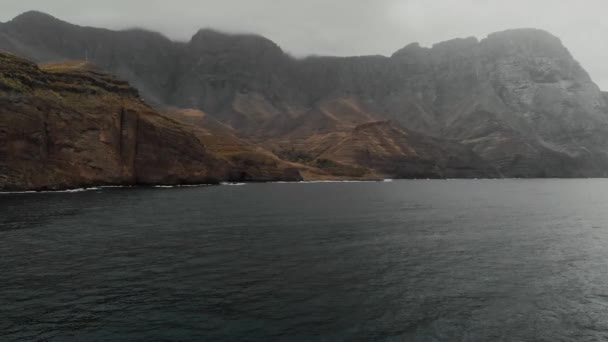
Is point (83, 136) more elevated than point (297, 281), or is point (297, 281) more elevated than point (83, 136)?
point (83, 136)

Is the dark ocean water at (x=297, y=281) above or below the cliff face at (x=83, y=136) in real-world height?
below

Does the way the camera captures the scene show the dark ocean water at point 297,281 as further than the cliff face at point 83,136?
No

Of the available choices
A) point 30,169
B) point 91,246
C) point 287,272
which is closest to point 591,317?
point 287,272

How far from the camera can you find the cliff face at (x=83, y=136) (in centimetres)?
11069

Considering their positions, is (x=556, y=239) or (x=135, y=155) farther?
(x=135, y=155)

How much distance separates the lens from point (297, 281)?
30.6 m

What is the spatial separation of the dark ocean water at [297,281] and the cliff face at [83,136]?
6277 cm

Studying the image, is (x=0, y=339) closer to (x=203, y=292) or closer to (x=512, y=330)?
(x=203, y=292)

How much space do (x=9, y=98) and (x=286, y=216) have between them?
302ft

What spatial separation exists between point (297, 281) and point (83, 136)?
121 metres

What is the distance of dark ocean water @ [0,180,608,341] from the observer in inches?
881

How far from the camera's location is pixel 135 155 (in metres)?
148

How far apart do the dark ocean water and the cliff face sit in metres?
62.8

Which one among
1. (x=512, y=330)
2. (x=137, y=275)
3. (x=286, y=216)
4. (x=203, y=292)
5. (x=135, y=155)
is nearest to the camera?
(x=512, y=330)
